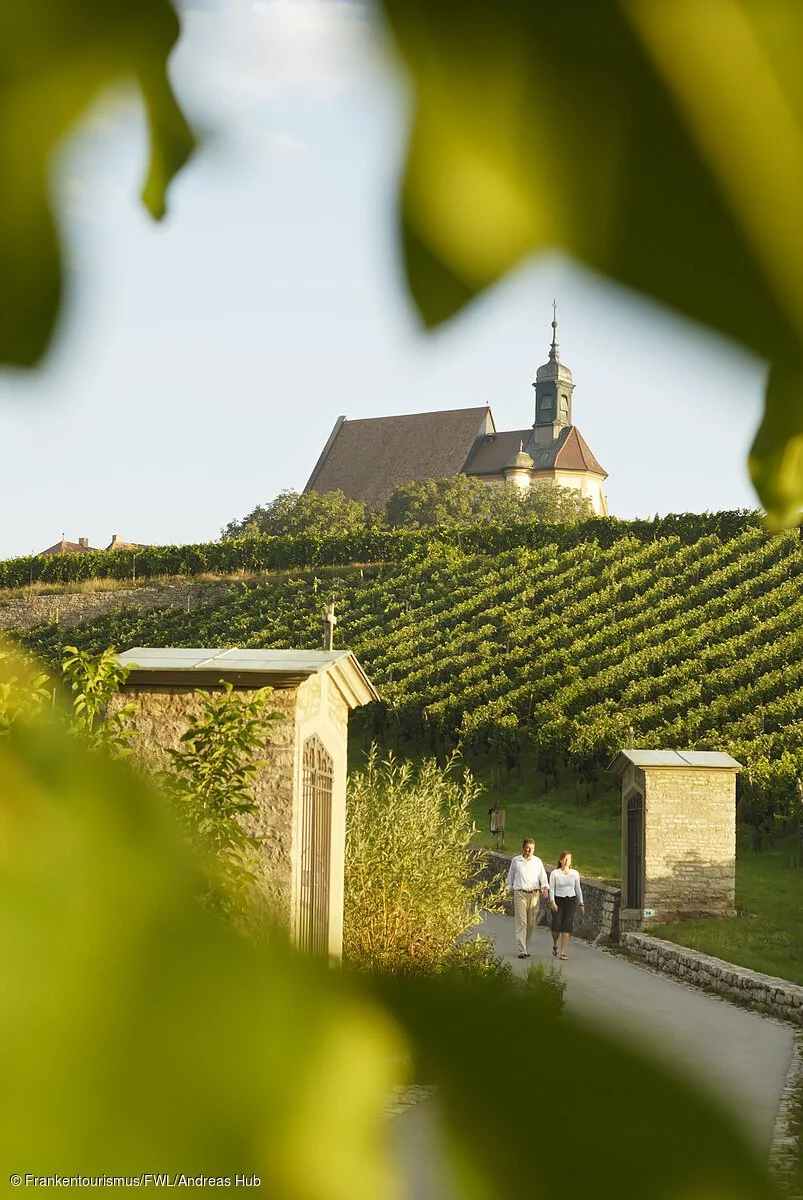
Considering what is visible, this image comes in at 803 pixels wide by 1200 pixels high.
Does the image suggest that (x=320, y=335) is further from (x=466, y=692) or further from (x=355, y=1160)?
(x=466, y=692)

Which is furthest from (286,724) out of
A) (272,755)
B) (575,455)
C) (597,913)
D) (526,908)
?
(597,913)

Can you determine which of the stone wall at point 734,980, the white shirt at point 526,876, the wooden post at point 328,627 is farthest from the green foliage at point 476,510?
the wooden post at point 328,627

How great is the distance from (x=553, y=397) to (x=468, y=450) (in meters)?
0.29

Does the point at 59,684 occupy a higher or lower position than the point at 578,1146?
higher

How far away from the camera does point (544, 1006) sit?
1.05 feet

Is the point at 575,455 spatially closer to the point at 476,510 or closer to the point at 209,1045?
the point at 209,1045

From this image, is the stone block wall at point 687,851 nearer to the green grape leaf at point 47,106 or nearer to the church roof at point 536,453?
the church roof at point 536,453

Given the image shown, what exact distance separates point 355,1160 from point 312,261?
0.26 meters

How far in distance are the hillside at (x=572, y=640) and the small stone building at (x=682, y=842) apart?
5.95 metres

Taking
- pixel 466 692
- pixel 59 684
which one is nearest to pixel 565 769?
pixel 466 692

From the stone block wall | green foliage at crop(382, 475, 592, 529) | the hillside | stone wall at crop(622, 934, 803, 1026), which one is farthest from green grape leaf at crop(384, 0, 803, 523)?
green foliage at crop(382, 475, 592, 529)

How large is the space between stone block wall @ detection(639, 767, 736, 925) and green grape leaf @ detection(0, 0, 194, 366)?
44.3 ft

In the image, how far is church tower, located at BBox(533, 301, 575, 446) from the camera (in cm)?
41

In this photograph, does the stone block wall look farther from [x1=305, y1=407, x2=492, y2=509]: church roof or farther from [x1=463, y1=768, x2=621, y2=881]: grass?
[x1=305, y1=407, x2=492, y2=509]: church roof
